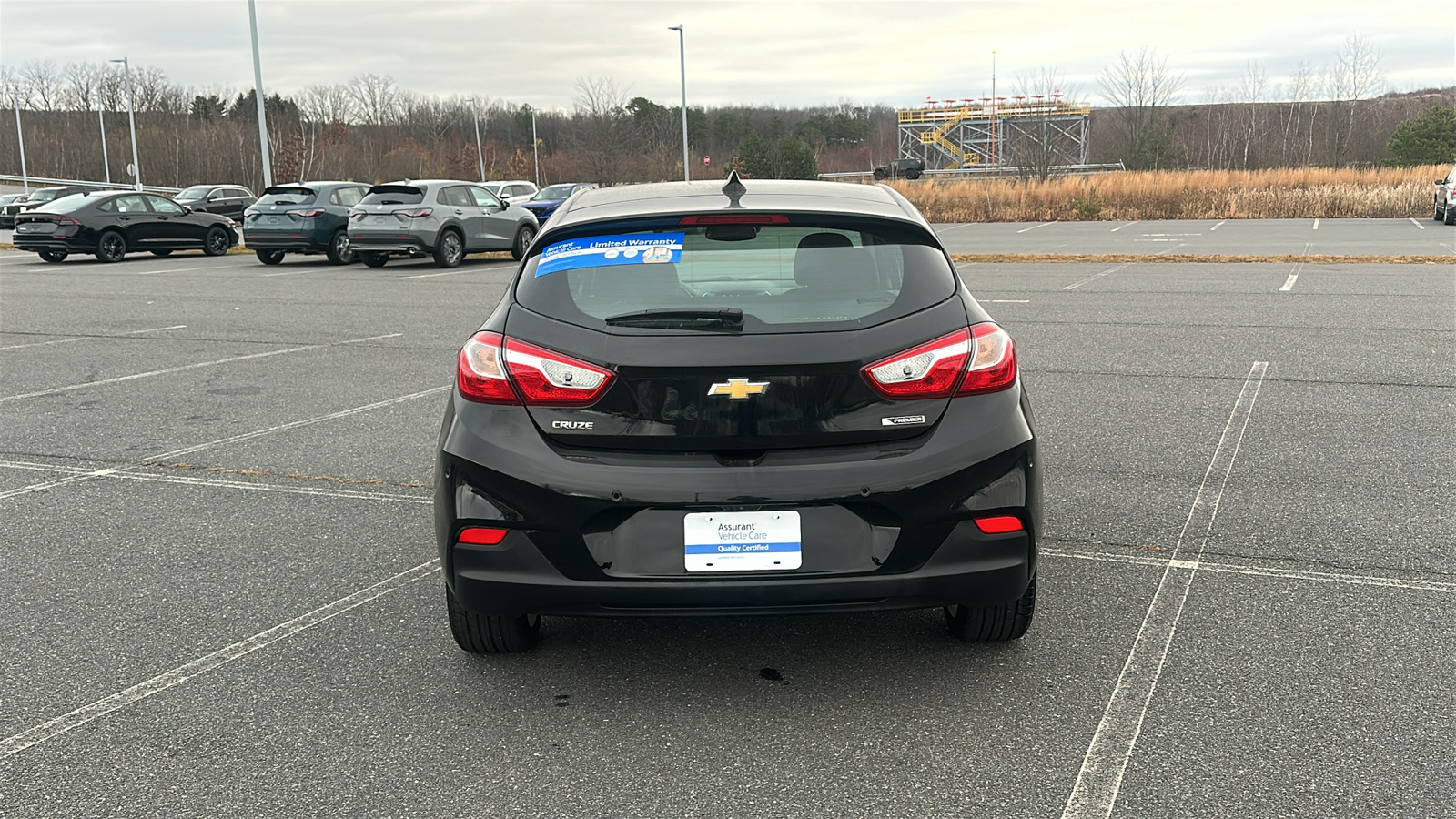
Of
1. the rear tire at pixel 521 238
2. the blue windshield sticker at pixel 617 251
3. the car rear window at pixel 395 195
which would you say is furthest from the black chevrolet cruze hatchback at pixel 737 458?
the rear tire at pixel 521 238

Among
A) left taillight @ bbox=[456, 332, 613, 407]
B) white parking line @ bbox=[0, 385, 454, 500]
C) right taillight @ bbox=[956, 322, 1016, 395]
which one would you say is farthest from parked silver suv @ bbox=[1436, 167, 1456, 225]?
left taillight @ bbox=[456, 332, 613, 407]

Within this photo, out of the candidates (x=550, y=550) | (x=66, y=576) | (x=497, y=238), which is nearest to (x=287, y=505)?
(x=66, y=576)

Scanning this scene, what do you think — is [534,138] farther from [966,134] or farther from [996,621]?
[996,621]

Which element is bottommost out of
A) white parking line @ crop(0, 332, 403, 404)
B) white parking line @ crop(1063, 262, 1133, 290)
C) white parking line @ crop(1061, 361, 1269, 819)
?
white parking line @ crop(1061, 361, 1269, 819)

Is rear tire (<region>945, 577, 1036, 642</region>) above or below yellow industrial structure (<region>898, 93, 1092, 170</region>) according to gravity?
below

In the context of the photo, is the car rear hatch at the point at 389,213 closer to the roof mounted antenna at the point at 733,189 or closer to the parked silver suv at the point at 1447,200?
the roof mounted antenna at the point at 733,189

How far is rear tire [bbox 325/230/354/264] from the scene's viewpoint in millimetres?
23797

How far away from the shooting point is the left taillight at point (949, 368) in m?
3.36

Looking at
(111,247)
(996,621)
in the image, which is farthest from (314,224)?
(996,621)

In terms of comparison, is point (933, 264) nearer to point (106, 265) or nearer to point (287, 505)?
point (287, 505)

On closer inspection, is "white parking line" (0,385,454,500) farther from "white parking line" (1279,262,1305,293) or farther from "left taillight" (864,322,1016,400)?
"white parking line" (1279,262,1305,293)

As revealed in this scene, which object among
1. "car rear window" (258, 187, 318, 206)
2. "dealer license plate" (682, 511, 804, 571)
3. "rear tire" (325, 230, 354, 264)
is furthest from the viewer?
"car rear window" (258, 187, 318, 206)

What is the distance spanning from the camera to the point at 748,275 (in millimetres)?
3910

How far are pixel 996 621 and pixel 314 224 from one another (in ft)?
A: 72.0
